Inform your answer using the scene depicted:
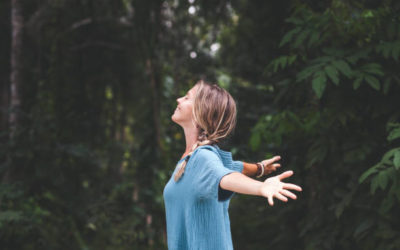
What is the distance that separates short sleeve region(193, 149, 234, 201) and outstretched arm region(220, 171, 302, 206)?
0.04 meters

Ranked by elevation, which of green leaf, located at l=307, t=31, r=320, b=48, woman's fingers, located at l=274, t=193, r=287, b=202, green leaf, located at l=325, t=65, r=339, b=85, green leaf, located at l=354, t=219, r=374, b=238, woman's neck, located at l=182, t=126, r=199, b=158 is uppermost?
green leaf, located at l=307, t=31, r=320, b=48

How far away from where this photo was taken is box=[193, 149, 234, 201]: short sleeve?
147 centimetres

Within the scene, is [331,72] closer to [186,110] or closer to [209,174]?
[186,110]

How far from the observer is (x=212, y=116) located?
169 cm

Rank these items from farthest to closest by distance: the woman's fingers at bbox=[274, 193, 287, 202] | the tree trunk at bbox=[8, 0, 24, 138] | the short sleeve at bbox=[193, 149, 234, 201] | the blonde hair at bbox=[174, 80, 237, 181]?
the tree trunk at bbox=[8, 0, 24, 138] → the blonde hair at bbox=[174, 80, 237, 181] → the short sleeve at bbox=[193, 149, 234, 201] → the woman's fingers at bbox=[274, 193, 287, 202]

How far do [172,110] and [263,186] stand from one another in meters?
4.72

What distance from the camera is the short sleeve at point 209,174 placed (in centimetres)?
147

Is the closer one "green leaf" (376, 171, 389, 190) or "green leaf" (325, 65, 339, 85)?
"green leaf" (376, 171, 389, 190)

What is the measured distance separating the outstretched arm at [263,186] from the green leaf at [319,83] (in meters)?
1.27

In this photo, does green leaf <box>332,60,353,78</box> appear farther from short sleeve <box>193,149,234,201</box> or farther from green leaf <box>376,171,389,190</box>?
short sleeve <box>193,149,234,201</box>

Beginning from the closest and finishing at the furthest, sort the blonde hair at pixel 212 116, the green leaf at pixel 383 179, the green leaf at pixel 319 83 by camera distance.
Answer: the blonde hair at pixel 212 116, the green leaf at pixel 383 179, the green leaf at pixel 319 83

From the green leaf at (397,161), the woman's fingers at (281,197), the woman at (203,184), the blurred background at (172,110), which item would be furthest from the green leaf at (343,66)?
the woman's fingers at (281,197)

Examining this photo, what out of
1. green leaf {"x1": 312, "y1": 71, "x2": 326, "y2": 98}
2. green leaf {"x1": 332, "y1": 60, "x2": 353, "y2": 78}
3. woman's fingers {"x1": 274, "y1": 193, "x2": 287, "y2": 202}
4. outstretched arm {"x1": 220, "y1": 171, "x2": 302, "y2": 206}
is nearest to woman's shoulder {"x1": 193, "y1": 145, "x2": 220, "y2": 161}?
outstretched arm {"x1": 220, "y1": 171, "x2": 302, "y2": 206}

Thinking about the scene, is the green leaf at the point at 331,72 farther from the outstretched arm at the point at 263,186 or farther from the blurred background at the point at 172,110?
the outstretched arm at the point at 263,186
